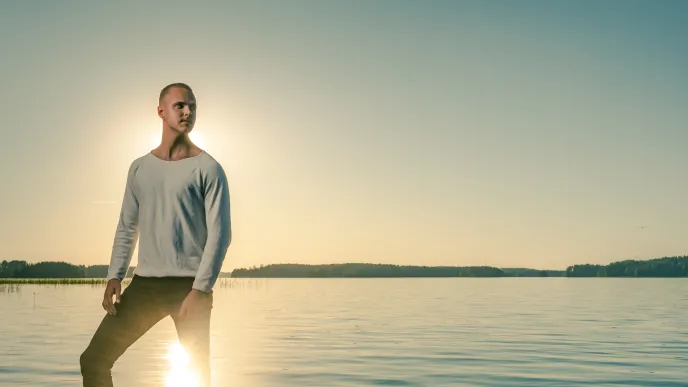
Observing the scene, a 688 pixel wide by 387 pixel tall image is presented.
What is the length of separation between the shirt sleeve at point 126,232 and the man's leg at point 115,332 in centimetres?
26

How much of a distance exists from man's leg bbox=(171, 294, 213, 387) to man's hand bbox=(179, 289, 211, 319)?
0.03 metres

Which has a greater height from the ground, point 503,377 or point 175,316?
point 175,316

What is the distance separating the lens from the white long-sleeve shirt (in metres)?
7.24

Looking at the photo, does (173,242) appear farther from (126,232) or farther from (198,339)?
(198,339)

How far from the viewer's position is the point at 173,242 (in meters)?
7.42

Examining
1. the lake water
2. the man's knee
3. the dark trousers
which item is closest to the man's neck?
the dark trousers

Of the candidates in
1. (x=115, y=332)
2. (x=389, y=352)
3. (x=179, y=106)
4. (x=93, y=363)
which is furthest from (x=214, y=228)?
(x=389, y=352)

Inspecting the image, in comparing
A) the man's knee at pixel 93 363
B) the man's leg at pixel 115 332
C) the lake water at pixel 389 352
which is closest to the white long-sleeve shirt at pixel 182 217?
the man's leg at pixel 115 332

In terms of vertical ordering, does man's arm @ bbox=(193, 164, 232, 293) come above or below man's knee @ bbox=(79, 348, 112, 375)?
above

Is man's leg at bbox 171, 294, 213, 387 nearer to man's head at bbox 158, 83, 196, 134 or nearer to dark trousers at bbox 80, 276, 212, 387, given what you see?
dark trousers at bbox 80, 276, 212, 387

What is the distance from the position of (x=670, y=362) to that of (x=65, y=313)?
35831 millimetres

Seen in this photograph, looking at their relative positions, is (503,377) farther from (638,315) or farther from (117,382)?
(638,315)

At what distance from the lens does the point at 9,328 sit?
35.9 meters

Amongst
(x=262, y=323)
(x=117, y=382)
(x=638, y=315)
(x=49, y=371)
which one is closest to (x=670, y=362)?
(x=117, y=382)
